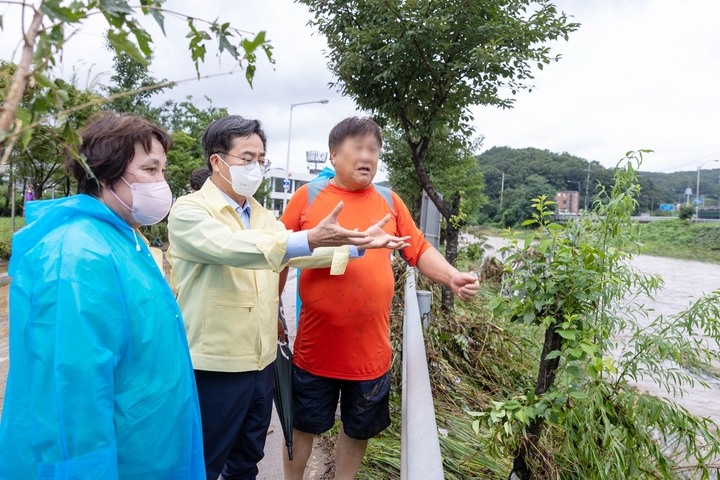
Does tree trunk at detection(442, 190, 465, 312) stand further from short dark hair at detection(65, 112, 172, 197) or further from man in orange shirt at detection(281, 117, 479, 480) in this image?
short dark hair at detection(65, 112, 172, 197)

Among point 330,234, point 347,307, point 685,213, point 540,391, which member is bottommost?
point 540,391

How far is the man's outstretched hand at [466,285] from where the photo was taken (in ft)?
6.93

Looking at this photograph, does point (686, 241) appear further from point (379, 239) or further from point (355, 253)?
point (379, 239)

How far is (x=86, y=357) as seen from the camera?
111cm

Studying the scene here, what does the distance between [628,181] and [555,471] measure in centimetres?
132

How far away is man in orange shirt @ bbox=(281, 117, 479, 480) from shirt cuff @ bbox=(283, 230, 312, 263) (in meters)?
0.58

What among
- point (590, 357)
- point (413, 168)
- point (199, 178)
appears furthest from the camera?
point (413, 168)

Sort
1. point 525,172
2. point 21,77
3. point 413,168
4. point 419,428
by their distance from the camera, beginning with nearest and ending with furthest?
1. point 21,77
2. point 419,428
3. point 413,168
4. point 525,172

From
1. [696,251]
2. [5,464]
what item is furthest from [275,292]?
[696,251]

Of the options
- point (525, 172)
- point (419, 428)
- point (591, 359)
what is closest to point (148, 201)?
point (419, 428)

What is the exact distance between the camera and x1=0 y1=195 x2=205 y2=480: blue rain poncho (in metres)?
1.09

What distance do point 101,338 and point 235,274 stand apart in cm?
72

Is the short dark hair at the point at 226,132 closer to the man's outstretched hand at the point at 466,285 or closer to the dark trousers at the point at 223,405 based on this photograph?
the dark trousers at the point at 223,405

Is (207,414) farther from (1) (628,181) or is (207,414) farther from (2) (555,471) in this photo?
(1) (628,181)
